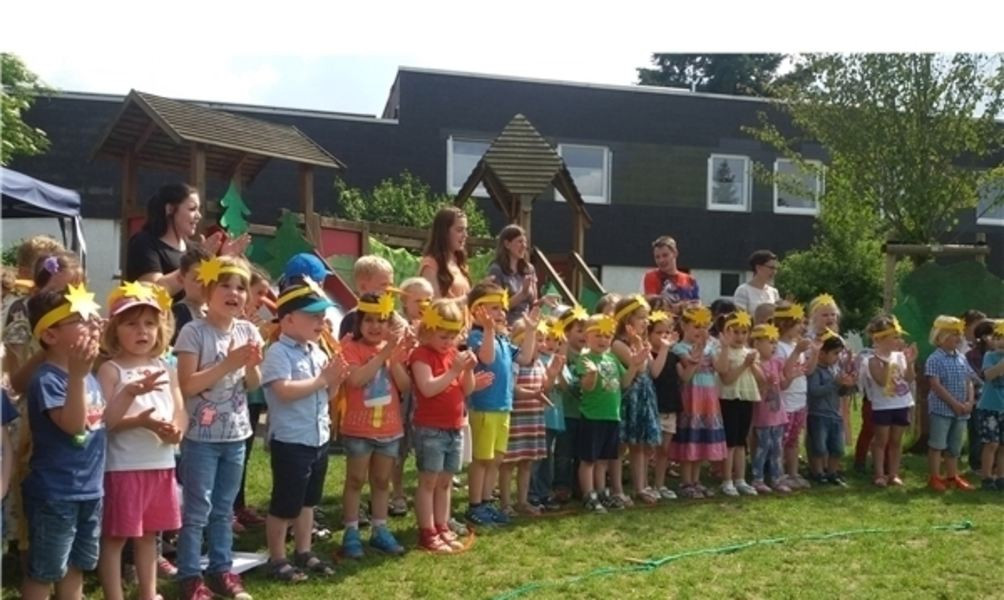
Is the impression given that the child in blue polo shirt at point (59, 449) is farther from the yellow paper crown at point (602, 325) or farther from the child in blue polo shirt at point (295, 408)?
the yellow paper crown at point (602, 325)

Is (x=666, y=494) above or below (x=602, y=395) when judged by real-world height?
below

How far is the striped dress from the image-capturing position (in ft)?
20.4

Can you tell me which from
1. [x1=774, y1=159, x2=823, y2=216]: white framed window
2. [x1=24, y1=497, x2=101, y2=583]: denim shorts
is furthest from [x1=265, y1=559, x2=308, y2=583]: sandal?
[x1=774, y1=159, x2=823, y2=216]: white framed window

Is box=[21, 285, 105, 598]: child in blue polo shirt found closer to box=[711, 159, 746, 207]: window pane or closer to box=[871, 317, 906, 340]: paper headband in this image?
box=[871, 317, 906, 340]: paper headband

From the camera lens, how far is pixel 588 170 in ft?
69.4

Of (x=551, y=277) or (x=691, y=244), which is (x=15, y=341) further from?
(x=691, y=244)

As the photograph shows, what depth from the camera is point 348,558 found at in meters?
5.07

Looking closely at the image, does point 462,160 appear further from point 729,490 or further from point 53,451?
point 53,451

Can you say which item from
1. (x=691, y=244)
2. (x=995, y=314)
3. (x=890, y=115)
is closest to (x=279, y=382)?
(x=995, y=314)

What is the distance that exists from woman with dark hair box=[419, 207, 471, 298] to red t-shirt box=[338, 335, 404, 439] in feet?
3.45

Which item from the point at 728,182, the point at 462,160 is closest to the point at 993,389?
the point at 462,160

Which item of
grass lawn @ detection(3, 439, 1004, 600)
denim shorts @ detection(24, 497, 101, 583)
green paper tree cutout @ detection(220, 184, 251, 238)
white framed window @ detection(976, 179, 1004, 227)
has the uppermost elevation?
white framed window @ detection(976, 179, 1004, 227)

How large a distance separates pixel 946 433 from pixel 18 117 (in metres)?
14.2

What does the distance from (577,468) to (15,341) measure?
4066 millimetres
